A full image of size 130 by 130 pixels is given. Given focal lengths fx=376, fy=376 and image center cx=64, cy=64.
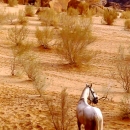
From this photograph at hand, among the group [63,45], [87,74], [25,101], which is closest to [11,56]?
[63,45]

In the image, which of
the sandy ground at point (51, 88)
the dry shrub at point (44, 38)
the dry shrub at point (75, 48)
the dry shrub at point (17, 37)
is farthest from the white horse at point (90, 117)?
the dry shrub at point (17, 37)

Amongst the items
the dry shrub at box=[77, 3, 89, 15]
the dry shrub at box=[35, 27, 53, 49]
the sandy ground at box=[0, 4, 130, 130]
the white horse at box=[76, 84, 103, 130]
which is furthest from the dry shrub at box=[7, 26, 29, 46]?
the dry shrub at box=[77, 3, 89, 15]

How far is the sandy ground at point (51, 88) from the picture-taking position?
8.02 meters

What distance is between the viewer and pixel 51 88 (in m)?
11.0

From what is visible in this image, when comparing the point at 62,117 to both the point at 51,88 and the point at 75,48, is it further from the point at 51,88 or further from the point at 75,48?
the point at 75,48

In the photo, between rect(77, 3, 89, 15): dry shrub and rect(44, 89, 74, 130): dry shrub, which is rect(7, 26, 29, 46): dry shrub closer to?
rect(44, 89, 74, 130): dry shrub

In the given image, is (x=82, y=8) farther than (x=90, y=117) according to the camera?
Yes

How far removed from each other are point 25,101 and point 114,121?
2.43 meters

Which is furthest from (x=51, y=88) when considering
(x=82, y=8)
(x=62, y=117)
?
(x=82, y=8)

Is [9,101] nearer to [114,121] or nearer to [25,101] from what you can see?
[25,101]

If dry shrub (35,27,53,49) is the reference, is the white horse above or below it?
above

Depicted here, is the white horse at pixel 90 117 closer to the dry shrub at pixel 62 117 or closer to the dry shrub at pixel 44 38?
the dry shrub at pixel 62 117

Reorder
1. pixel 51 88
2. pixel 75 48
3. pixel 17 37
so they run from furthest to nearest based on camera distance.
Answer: pixel 17 37 < pixel 75 48 < pixel 51 88

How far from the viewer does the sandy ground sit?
26.3 ft
